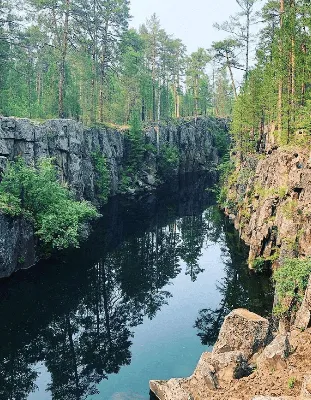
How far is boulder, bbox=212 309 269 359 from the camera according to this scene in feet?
45.8

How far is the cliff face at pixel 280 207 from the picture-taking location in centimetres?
2134

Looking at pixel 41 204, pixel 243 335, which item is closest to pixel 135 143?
pixel 41 204

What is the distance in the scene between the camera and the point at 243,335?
14227mm

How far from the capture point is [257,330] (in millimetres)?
14250

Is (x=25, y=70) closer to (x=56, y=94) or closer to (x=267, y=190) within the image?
(x=56, y=94)

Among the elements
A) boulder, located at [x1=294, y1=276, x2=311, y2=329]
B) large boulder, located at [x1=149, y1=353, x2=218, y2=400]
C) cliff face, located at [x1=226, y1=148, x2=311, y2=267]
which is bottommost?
large boulder, located at [x1=149, y1=353, x2=218, y2=400]

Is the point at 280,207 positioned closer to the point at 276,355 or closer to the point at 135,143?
the point at 276,355

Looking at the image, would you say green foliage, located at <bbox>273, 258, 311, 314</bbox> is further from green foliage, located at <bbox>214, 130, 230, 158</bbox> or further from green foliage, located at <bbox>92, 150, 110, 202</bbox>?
green foliage, located at <bbox>214, 130, 230, 158</bbox>

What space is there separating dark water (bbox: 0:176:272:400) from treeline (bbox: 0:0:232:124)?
74.0ft

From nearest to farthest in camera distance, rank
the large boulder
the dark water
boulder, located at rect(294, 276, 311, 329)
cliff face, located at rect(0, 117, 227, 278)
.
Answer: the large boulder → boulder, located at rect(294, 276, 311, 329) → the dark water → cliff face, located at rect(0, 117, 227, 278)

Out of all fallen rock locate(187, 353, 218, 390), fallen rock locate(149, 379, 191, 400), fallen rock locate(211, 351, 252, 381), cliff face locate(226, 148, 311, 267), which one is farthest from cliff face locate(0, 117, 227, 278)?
fallen rock locate(211, 351, 252, 381)

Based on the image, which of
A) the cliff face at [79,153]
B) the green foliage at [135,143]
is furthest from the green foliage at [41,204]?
the green foliage at [135,143]

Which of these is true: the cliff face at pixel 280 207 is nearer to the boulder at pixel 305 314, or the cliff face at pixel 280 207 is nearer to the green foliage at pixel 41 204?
the boulder at pixel 305 314

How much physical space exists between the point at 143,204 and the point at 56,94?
18291 mm
